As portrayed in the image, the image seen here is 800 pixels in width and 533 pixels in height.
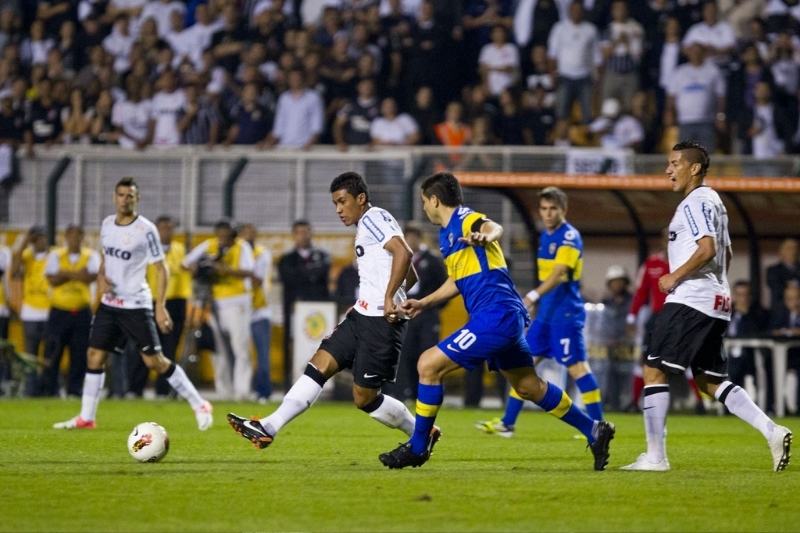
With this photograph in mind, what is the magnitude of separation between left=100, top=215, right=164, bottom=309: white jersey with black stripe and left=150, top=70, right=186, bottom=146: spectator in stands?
9283mm

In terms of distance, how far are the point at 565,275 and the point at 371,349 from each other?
3.94 metres

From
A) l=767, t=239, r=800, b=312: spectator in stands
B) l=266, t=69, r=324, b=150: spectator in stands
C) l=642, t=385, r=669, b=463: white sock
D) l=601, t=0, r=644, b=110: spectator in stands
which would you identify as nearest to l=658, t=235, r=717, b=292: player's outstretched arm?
l=642, t=385, r=669, b=463: white sock

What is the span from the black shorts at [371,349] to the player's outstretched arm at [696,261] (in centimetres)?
196

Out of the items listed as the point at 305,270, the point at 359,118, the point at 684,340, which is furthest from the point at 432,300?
the point at 359,118

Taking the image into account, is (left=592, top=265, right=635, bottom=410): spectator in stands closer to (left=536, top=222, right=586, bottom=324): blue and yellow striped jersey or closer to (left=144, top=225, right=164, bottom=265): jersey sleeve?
(left=536, top=222, right=586, bottom=324): blue and yellow striped jersey

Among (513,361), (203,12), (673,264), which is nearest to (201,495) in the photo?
(513,361)

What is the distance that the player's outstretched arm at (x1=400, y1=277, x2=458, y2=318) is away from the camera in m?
9.95

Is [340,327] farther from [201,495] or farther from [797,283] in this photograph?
[797,283]

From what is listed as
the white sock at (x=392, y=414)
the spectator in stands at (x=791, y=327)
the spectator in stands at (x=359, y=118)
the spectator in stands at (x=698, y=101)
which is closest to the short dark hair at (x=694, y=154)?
the white sock at (x=392, y=414)

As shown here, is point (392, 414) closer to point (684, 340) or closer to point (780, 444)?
point (684, 340)

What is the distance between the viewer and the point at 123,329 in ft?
47.0

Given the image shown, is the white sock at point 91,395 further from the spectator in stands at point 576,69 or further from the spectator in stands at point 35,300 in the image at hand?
the spectator in stands at point 576,69

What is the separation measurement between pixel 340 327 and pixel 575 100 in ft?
40.6

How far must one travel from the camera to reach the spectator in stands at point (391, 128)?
2214 centimetres
